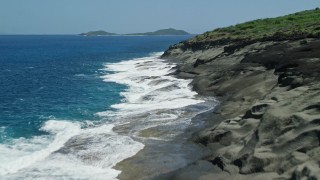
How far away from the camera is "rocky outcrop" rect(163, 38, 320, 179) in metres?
21.0

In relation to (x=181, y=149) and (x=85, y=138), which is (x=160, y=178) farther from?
(x=85, y=138)

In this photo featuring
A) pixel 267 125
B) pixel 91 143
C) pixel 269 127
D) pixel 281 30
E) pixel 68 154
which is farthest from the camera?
pixel 281 30

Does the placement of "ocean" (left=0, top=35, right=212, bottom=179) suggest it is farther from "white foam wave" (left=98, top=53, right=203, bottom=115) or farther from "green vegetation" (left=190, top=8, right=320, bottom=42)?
"green vegetation" (left=190, top=8, right=320, bottom=42)

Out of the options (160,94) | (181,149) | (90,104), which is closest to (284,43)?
(160,94)

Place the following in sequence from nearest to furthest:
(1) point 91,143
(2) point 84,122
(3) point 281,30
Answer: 1. (1) point 91,143
2. (2) point 84,122
3. (3) point 281,30

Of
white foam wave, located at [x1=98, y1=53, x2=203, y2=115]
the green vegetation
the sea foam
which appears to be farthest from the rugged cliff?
the green vegetation

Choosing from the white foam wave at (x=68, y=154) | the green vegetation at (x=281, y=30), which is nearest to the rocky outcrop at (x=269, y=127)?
the white foam wave at (x=68, y=154)

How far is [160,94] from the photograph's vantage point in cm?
5234

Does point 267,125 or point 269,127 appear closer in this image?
point 269,127

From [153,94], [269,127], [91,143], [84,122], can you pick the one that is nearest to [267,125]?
[269,127]

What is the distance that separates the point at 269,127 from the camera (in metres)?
24.7

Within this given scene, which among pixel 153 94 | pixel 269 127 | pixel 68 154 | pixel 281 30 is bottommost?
pixel 153 94

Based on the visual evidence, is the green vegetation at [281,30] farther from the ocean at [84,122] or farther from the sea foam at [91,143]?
the sea foam at [91,143]

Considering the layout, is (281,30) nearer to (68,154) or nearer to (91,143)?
(91,143)
